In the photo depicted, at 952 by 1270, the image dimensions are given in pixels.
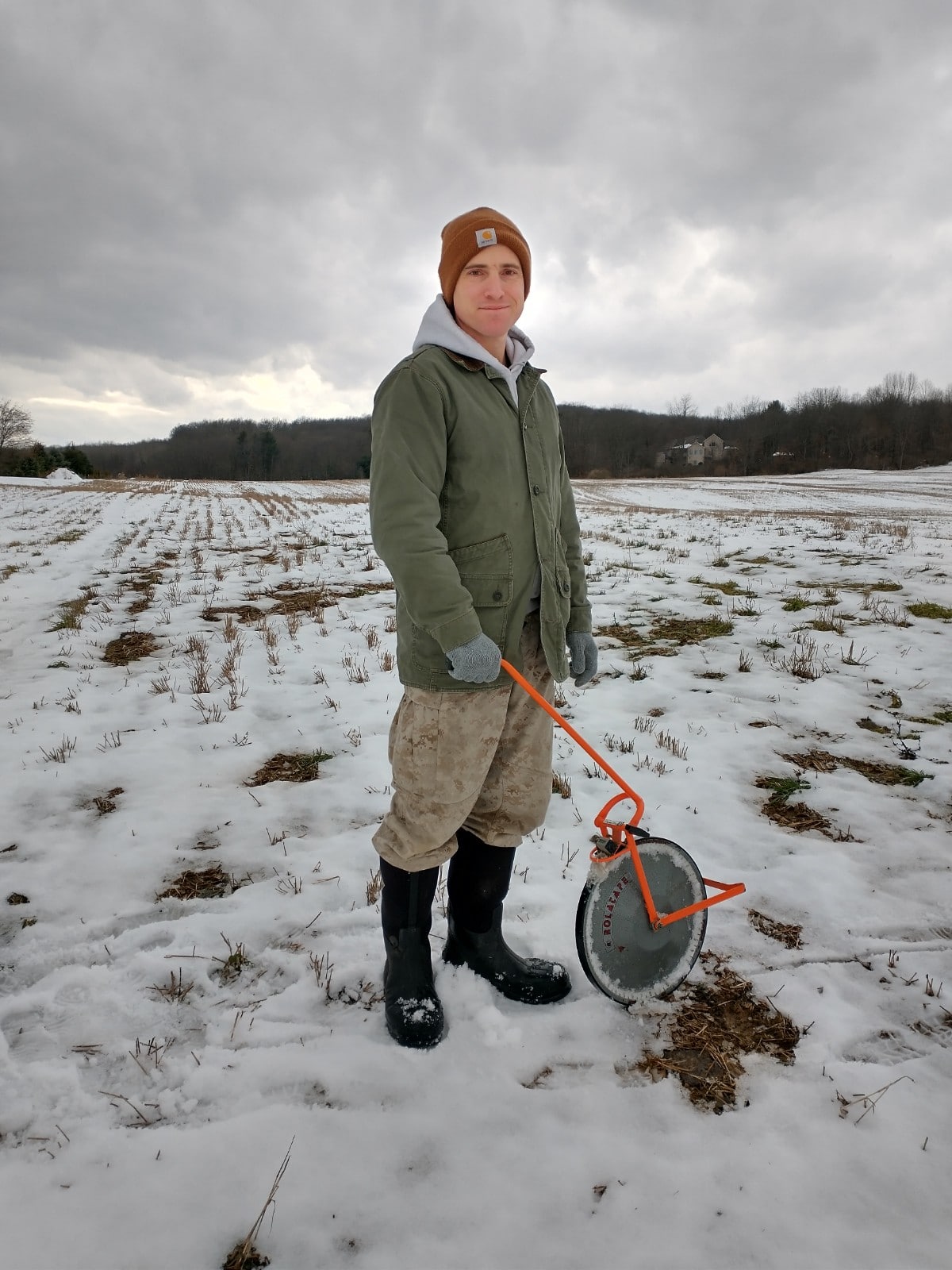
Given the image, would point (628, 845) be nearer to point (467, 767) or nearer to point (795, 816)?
point (467, 767)

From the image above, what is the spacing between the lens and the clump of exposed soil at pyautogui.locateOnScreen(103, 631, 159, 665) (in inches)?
236

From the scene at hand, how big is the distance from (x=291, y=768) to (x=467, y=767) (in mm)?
2183

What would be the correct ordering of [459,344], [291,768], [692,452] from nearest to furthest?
[459,344] → [291,768] → [692,452]

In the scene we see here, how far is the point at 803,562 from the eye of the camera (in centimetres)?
988

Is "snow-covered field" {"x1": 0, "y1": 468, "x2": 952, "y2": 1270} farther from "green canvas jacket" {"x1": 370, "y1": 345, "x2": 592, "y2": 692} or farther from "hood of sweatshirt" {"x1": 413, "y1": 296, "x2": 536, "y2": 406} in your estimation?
"hood of sweatshirt" {"x1": 413, "y1": 296, "x2": 536, "y2": 406}

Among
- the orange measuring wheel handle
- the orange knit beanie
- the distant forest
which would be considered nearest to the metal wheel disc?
the orange measuring wheel handle

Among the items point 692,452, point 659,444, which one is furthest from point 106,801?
point 659,444

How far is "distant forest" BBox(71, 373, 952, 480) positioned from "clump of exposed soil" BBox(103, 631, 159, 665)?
173 feet

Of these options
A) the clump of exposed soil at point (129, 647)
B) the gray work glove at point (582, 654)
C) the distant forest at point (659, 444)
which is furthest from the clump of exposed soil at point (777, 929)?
the distant forest at point (659, 444)

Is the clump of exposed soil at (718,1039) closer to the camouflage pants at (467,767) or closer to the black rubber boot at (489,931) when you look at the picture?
the black rubber boot at (489,931)

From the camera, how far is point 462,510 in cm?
206

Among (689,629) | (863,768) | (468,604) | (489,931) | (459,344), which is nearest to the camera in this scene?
(468,604)

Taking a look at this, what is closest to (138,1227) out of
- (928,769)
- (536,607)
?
(536,607)

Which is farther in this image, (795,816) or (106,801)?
(106,801)
